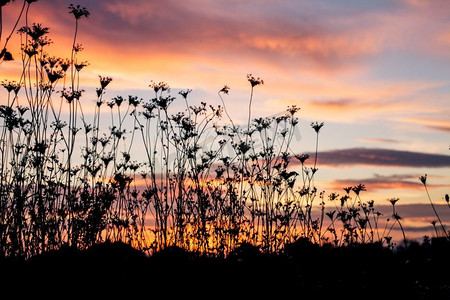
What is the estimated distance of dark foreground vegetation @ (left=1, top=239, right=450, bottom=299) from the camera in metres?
7.45

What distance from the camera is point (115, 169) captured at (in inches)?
439

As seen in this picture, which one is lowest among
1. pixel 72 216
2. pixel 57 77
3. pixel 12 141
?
pixel 72 216

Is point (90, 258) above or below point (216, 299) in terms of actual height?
above

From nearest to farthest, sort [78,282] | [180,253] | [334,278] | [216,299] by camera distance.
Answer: [216,299] < [78,282] < [334,278] < [180,253]

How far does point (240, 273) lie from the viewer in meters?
8.29

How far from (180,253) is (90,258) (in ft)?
5.55

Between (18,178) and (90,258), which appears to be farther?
(18,178)

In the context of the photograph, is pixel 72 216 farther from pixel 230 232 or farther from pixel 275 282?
pixel 275 282

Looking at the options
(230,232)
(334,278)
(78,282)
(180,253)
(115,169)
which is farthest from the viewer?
(115,169)

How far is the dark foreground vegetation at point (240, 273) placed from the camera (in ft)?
24.4

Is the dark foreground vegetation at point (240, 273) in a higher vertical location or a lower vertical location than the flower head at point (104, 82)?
lower

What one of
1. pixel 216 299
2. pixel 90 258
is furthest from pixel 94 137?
pixel 216 299

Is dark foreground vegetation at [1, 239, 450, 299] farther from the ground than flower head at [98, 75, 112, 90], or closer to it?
closer to it

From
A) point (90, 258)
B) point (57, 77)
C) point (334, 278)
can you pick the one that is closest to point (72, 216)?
point (90, 258)
